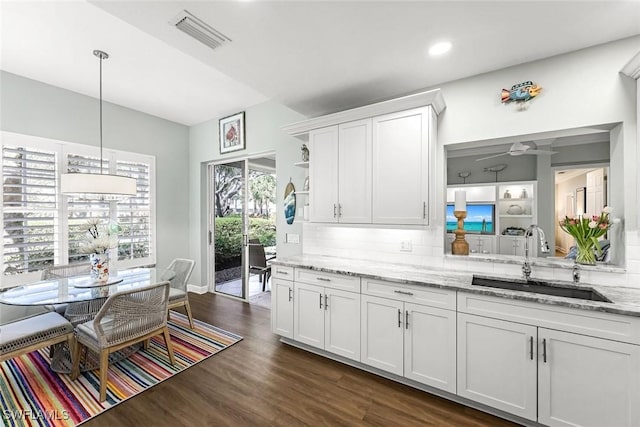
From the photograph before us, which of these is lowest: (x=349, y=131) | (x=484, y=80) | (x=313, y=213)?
(x=313, y=213)

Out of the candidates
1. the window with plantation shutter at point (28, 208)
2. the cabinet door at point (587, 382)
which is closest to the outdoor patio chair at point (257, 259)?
the window with plantation shutter at point (28, 208)

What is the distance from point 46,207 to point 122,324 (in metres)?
2.28

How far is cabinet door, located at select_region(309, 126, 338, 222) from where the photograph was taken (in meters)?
2.86

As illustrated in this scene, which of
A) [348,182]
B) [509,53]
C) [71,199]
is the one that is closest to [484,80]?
[509,53]

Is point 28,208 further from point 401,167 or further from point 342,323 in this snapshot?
point 401,167

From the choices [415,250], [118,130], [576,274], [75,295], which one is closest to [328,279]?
[415,250]

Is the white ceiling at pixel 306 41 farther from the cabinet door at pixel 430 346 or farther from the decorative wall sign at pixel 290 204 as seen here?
the cabinet door at pixel 430 346

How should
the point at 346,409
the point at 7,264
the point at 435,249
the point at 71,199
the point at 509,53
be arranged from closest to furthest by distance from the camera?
the point at 346,409 → the point at 509,53 → the point at 435,249 → the point at 7,264 → the point at 71,199

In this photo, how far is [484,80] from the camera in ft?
7.98

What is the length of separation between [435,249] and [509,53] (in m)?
1.76

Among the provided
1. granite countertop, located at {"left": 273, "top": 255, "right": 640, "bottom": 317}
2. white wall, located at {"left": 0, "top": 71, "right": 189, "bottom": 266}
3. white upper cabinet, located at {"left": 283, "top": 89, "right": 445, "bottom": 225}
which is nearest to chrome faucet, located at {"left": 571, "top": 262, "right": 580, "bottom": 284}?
granite countertop, located at {"left": 273, "top": 255, "right": 640, "bottom": 317}

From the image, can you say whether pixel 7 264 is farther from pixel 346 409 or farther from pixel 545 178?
pixel 545 178

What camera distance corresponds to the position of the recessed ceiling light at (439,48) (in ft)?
6.76

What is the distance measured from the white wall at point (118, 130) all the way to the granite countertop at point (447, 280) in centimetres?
277
